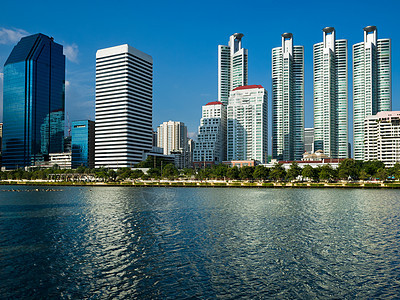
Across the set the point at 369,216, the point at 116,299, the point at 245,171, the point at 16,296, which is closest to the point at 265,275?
the point at 116,299

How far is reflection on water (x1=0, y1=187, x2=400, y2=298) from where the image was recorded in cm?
2955

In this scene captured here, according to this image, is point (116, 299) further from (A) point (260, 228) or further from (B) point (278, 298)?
(A) point (260, 228)

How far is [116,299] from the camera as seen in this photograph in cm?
2709

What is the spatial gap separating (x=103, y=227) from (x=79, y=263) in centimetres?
2118

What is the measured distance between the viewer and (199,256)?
39.3m

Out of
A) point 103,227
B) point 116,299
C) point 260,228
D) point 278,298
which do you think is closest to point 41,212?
point 103,227

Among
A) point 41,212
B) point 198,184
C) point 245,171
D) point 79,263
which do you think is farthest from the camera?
point 245,171

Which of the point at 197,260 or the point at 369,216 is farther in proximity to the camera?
the point at 369,216

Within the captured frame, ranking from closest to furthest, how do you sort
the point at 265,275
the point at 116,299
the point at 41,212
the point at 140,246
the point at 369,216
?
the point at 116,299, the point at 265,275, the point at 140,246, the point at 369,216, the point at 41,212

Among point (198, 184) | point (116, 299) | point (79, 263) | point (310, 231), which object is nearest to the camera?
point (116, 299)

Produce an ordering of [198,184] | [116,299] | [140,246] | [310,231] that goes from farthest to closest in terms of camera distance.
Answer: [198,184], [310,231], [140,246], [116,299]

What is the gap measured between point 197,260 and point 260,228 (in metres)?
21.4

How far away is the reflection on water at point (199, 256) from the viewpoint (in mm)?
29547

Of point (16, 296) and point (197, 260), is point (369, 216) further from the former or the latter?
point (16, 296)
